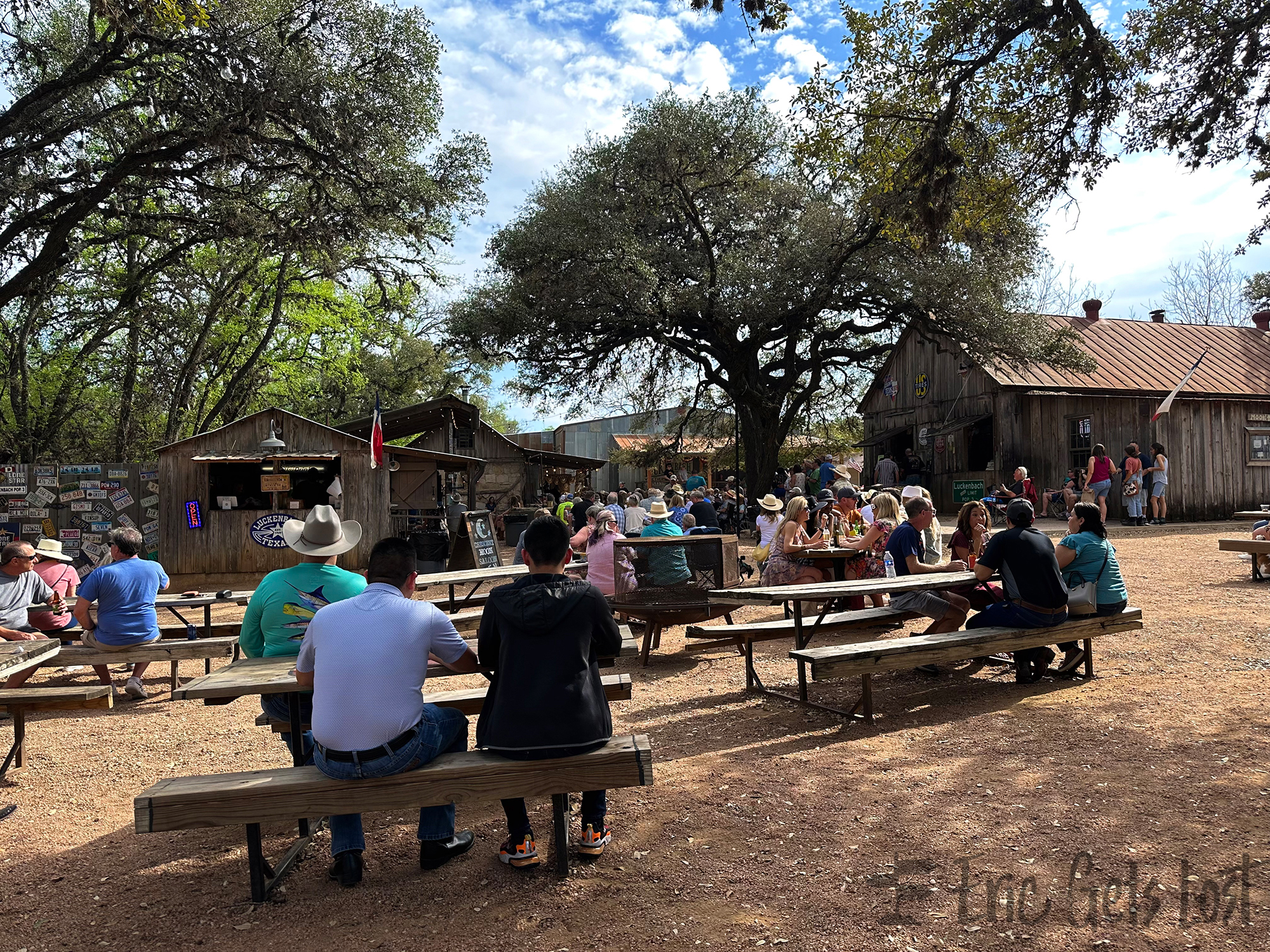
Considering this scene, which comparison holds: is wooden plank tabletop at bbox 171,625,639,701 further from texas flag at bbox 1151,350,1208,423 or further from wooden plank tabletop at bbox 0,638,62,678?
texas flag at bbox 1151,350,1208,423

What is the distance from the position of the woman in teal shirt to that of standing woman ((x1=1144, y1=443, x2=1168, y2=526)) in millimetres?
13625

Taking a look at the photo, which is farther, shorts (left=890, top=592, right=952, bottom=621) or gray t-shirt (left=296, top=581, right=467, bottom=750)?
shorts (left=890, top=592, right=952, bottom=621)

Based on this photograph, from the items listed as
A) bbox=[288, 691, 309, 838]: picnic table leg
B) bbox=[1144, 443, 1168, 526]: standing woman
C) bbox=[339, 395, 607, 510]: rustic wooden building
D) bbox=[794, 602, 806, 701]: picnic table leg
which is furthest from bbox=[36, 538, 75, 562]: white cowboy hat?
bbox=[1144, 443, 1168, 526]: standing woman

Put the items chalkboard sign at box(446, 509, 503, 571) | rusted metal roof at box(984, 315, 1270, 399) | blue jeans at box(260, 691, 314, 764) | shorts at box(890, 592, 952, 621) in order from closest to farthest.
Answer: blue jeans at box(260, 691, 314, 764)
shorts at box(890, 592, 952, 621)
chalkboard sign at box(446, 509, 503, 571)
rusted metal roof at box(984, 315, 1270, 399)

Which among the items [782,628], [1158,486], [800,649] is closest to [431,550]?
[782,628]

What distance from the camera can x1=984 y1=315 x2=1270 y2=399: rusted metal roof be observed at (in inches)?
865

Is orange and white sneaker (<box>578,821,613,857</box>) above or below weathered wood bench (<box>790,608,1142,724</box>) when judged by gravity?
below

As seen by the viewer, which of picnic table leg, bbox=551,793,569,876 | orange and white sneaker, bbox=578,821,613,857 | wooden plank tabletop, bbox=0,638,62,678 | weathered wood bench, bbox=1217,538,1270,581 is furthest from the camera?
weathered wood bench, bbox=1217,538,1270,581

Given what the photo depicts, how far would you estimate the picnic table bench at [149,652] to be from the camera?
273 inches

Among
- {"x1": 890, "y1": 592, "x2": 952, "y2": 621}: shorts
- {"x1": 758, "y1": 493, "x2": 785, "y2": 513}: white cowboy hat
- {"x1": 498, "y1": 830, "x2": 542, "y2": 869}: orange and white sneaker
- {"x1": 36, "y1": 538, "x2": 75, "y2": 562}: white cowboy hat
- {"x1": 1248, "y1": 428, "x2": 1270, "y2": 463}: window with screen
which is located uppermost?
{"x1": 1248, "y1": 428, "x2": 1270, "y2": 463}: window with screen

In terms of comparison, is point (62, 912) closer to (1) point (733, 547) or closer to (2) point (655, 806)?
(2) point (655, 806)

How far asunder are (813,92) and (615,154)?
15225mm

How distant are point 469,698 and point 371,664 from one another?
1352 mm

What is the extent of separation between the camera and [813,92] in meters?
9.60
